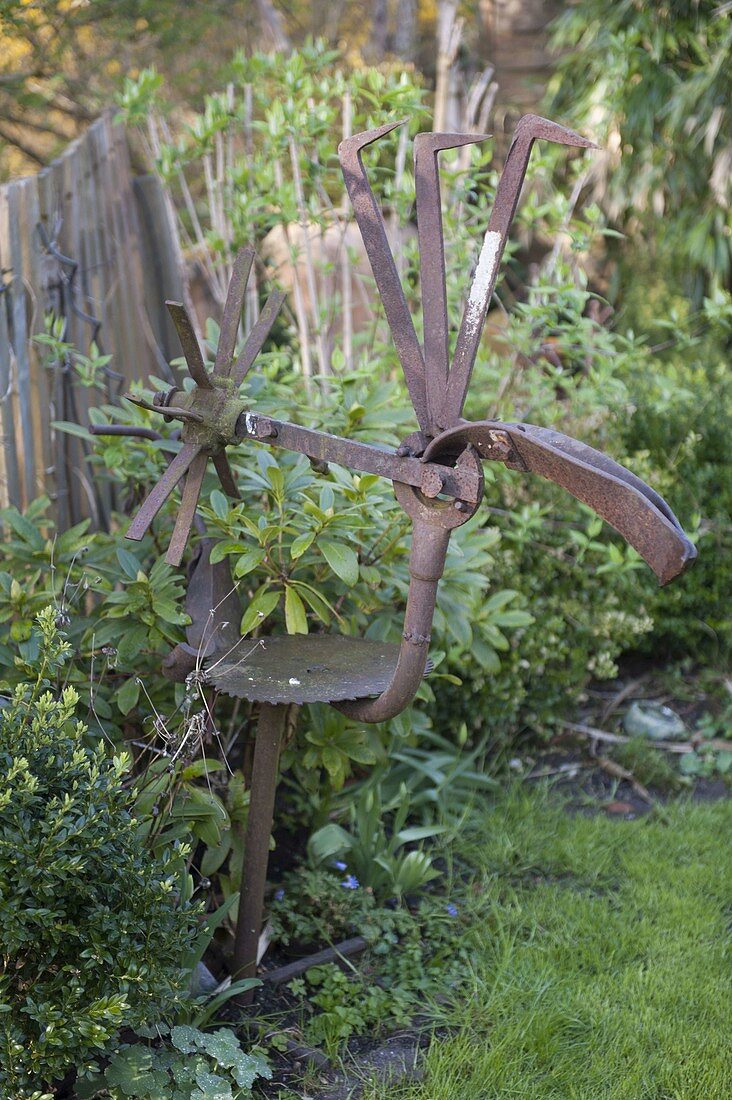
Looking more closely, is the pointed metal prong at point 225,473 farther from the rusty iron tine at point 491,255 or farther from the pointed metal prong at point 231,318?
the rusty iron tine at point 491,255

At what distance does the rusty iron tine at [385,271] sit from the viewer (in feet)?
5.90

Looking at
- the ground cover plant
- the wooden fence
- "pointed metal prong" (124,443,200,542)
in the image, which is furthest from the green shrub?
the wooden fence

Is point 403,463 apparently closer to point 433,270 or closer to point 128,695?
point 433,270

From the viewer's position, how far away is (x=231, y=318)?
80.3 inches

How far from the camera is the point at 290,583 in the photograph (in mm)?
2404

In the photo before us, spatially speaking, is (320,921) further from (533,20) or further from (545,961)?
(533,20)

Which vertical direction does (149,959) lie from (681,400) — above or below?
below

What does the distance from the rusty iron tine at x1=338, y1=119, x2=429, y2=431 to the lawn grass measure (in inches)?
56.9

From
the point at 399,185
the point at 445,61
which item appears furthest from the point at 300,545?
the point at 445,61

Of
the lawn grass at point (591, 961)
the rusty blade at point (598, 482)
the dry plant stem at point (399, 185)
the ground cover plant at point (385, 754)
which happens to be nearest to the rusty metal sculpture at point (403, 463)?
the rusty blade at point (598, 482)

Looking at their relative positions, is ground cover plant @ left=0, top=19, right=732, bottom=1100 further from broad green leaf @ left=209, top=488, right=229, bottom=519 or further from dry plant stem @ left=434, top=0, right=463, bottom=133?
dry plant stem @ left=434, top=0, right=463, bottom=133

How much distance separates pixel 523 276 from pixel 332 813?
6.95 metres

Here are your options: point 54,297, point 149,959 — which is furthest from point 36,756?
point 54,297

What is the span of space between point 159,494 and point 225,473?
0.30 m
